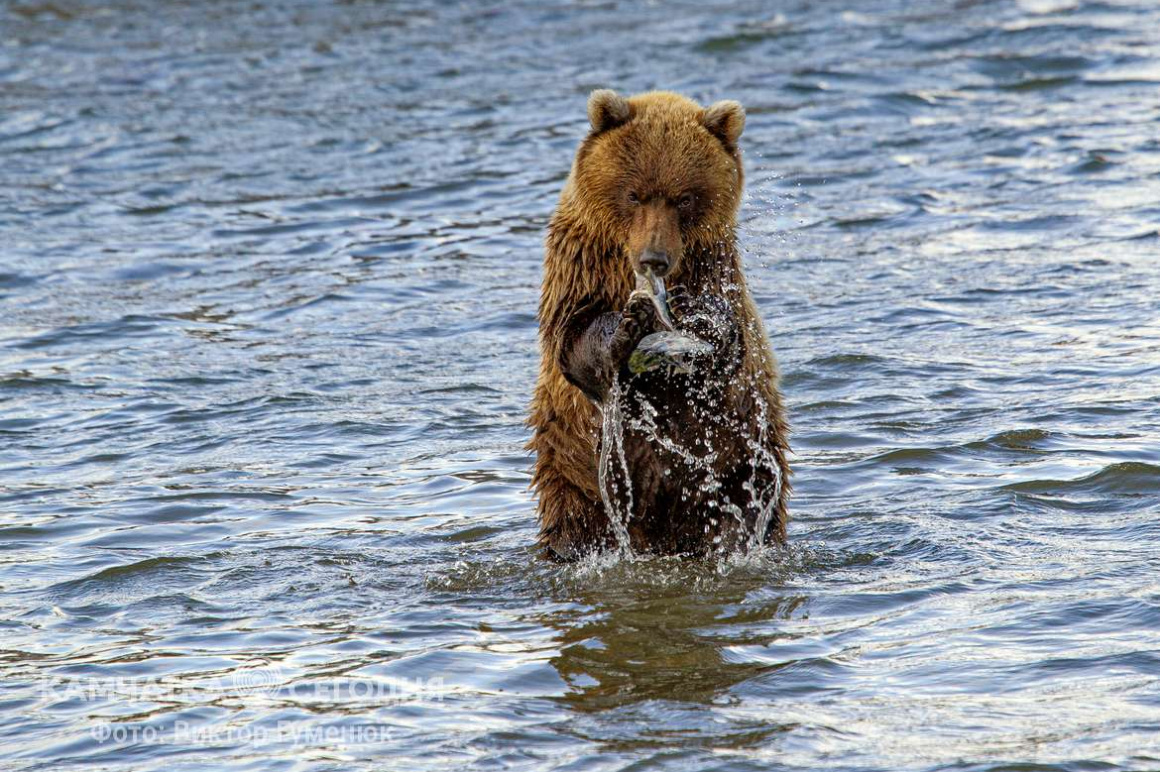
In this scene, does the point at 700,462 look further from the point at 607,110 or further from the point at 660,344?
the point at 607,110

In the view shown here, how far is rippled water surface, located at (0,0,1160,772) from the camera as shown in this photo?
202 inches

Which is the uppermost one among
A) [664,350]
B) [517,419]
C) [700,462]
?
[664,350]

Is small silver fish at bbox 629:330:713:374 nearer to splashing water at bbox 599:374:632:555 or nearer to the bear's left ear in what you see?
splashing water at bbox 599:374:632:555

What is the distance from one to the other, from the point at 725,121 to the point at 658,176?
1.44 ft

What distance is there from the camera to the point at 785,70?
17.7 meters

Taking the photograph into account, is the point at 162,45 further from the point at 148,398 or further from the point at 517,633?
the point at 517,633

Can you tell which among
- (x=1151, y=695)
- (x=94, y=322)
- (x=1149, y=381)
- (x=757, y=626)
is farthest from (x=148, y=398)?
(x=1151, y=695)

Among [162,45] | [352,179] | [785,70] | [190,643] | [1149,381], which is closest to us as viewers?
[190,643]

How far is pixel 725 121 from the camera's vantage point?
643 centimetres

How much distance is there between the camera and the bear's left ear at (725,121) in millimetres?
6402

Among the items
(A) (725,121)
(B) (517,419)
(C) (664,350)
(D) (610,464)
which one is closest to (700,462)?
(D) (610,464)

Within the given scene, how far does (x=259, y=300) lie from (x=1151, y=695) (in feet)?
25.2

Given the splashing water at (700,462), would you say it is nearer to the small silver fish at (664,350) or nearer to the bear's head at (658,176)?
the small silver fish at (664,350)

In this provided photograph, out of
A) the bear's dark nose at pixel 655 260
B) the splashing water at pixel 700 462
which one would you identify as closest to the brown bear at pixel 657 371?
the splashing water at pixel 700 462
